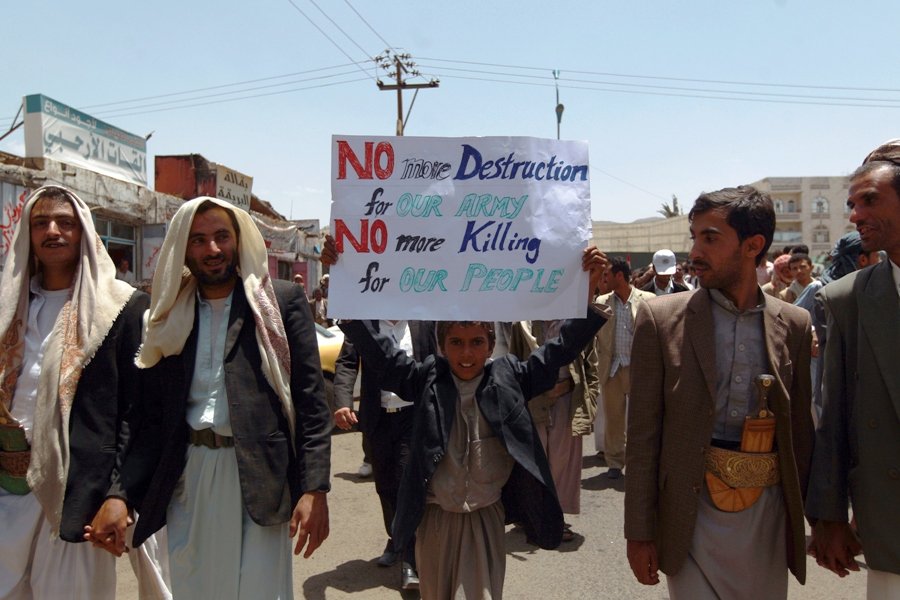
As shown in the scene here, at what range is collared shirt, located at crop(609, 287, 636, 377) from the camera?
7.13 m

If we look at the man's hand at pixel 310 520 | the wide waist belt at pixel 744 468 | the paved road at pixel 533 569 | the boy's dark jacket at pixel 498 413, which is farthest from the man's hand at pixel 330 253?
the paved road at pixel 533 569

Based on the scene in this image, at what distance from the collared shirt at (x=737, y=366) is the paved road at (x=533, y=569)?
2.24 m

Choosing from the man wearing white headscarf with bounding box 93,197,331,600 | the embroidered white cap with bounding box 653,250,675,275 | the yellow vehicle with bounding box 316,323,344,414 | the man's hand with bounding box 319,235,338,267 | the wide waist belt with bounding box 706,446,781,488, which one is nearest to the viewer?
the wide waist belt with bounding box 706,446,781,488

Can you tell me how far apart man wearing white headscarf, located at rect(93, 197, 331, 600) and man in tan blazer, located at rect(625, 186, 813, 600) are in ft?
3.96

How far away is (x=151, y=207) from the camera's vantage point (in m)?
15.7

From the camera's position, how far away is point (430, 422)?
3031mm

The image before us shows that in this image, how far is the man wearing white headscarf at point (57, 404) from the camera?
2908mm

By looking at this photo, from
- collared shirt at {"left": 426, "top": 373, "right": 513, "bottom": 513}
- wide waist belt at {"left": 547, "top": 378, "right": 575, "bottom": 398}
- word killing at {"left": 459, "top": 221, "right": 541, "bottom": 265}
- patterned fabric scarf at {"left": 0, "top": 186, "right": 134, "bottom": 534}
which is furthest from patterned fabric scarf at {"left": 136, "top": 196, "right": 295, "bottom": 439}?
wide waist belt at {"left": 547, "top": 378, "right": 575, "bottom": 398}

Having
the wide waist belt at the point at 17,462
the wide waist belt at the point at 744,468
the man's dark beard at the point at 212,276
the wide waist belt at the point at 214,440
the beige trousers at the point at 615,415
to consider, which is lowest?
the beige trousers at the point at 615,415

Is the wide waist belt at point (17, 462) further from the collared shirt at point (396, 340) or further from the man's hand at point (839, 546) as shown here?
the man's hand at point (839, 546)

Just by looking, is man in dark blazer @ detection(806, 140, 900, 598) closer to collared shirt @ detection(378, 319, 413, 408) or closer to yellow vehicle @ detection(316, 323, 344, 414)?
collared shirt @ detection(378, 319, 413, 408)

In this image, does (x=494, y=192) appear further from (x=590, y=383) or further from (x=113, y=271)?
(x=590, y=383)

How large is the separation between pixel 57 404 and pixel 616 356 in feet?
17.9

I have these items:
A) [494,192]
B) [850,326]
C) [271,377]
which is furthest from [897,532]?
[271,377]
